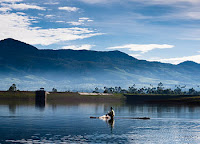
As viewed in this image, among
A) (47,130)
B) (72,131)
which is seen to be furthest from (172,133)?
(47,130)

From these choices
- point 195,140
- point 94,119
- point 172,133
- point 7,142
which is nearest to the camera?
point 7,142

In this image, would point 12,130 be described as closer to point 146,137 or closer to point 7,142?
point 7,142

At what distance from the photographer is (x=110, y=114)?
4562 inches

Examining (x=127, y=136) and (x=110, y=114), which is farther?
(x=110, y=114)

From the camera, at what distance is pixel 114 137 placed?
72812 mm

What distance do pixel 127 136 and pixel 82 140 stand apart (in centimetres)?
1040

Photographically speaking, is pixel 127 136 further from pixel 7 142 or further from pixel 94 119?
pixel 94 119

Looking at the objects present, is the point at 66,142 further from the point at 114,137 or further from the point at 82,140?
the point at 114,137

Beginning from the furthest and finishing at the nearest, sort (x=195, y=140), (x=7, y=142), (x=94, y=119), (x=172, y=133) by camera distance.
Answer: (x=94, y=119) < (x=172, y=133) < (x=195, y=140) < (x=7, y=142)

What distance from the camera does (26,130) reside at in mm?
83250

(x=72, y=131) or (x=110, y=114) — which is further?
(x=110, y=114)

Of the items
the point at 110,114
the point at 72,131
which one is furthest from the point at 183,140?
the point at 110,114

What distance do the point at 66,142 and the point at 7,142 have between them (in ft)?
32.6

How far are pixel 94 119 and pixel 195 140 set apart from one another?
4943 cm
